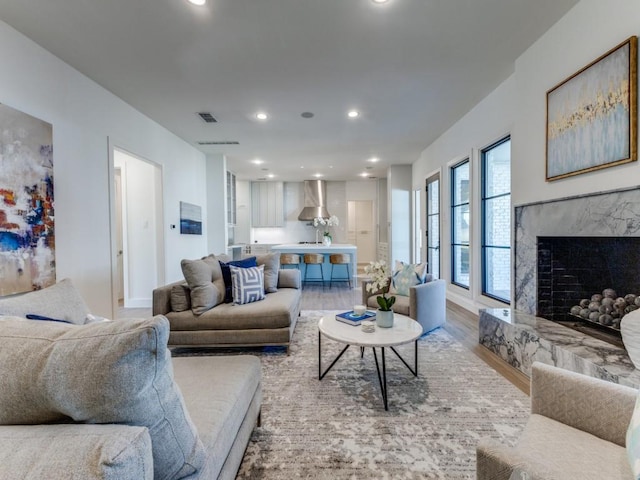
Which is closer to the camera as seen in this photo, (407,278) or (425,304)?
(425,304)

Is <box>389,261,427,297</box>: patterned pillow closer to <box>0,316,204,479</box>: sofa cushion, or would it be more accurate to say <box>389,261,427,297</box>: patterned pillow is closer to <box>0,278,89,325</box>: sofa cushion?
<box>0,278,89,325</box>: sofa cushion

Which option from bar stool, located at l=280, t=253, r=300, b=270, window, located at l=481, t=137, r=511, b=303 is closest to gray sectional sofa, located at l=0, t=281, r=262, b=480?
window, located at l=481, t=137, r=511, b=303

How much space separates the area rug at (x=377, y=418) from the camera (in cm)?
160

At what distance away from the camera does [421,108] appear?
4219 millimetres

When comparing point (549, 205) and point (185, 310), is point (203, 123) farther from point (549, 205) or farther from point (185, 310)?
point (549, 205)

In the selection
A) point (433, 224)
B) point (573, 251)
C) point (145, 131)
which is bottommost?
point (573, 251)

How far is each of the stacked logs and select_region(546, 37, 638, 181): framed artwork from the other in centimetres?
97

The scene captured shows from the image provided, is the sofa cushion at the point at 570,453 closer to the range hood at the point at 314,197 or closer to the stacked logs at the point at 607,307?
the stacked logs at the point at 607,307

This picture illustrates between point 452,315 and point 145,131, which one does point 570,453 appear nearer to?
point 452,315

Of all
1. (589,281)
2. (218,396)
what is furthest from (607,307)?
(218,396)

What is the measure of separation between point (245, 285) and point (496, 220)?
129 inches

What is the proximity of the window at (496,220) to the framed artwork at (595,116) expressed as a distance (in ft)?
4.06

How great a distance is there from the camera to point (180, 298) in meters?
2.97

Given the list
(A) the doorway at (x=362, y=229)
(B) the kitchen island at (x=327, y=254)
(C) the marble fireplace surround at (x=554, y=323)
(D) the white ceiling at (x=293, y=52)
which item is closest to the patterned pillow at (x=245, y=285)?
(D) the white ceiling at (x=293, y=52)
